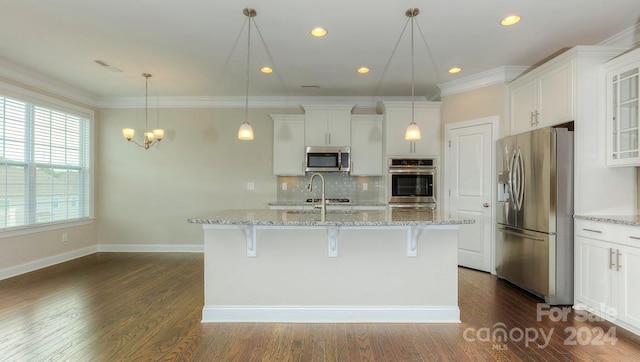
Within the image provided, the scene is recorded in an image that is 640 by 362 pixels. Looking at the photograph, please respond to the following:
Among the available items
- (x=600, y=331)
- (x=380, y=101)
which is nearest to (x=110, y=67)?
(x=380, y=101)

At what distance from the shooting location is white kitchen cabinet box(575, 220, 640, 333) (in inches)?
94.0

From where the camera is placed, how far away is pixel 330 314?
2.65 meters

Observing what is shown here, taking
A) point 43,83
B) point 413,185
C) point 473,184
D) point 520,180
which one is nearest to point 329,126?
point 413,185

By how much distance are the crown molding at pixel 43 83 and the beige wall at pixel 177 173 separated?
1.23ft

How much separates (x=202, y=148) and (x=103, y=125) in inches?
69.6

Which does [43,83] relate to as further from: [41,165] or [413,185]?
[413,185]

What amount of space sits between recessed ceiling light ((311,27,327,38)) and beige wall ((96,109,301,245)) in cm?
228

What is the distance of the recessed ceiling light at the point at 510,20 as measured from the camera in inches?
108

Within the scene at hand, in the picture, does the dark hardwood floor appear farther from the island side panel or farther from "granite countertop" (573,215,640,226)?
"granite countertop" (573,215,640,226)

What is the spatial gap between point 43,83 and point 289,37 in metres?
3.74

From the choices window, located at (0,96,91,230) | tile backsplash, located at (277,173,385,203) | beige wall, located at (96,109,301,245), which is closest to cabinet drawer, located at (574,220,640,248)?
tile backsplash, located at (277,173,385,203)

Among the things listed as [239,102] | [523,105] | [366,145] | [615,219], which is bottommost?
[615,219]

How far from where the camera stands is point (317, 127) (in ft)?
16.1

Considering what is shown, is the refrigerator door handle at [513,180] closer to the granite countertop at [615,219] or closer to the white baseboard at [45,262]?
the granite countertop at [615,219]
